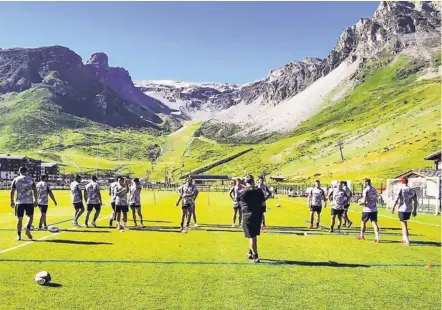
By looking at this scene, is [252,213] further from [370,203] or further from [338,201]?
[338,201]

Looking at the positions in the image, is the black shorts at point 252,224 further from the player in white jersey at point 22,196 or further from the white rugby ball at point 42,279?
the player in white jersey at point 22,196

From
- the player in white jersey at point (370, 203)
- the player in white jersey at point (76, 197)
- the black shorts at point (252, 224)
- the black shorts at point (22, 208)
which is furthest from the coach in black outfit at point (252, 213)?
the player in white jersey at point (76, 197)

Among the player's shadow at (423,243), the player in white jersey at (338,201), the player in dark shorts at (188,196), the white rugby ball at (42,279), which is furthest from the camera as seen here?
the player in white jersey at (338,201)

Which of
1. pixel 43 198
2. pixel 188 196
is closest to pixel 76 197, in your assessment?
pixel 43 198

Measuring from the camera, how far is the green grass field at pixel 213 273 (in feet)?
33.5

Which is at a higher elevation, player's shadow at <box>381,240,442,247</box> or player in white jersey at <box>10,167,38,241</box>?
player in white jersey at <box>10,167,38,241</box>

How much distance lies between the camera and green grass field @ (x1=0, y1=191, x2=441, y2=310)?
402 inches

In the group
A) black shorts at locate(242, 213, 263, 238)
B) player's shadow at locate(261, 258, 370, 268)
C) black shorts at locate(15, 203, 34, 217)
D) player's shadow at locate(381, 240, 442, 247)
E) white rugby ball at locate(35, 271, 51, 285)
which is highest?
black shorts at locate(15, 203, 34, 217)

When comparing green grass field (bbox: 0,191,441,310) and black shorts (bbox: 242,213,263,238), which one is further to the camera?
black shorts (bbox: 242,213,263,238)

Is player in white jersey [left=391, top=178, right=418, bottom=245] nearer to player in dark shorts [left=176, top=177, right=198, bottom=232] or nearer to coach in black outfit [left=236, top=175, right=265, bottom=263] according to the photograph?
coach in black outfit [left=236, top=175, right=265, bottom=263]

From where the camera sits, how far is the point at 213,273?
13055 mm

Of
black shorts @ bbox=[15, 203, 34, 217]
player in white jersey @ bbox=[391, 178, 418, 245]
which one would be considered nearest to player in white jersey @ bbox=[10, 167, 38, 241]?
black shorts @ bbox=[15, 203, 34, 217]

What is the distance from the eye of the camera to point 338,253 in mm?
17359

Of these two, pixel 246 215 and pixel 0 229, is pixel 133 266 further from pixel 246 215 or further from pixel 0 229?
pixel 0 229
